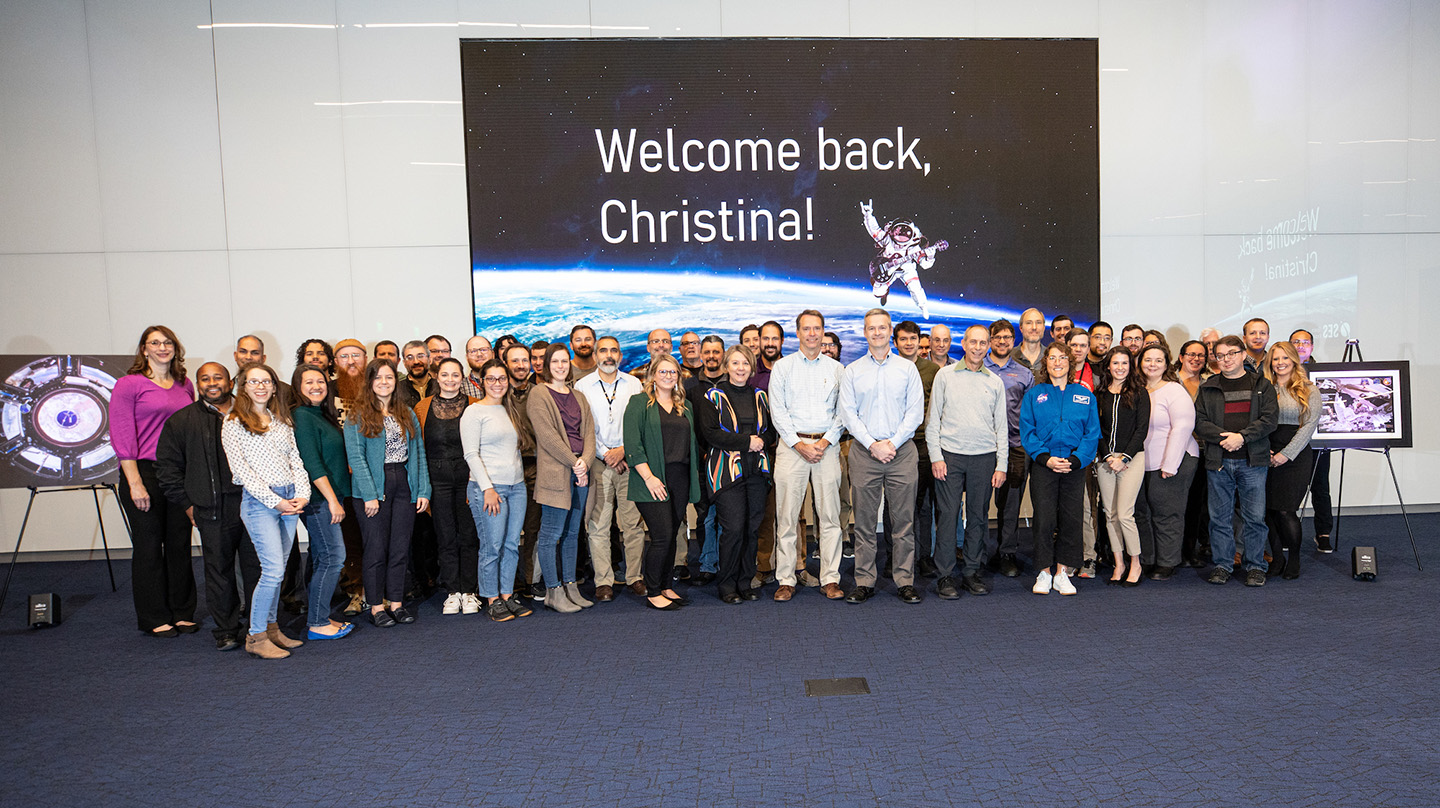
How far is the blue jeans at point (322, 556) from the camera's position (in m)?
4.21

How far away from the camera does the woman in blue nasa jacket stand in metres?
4.69

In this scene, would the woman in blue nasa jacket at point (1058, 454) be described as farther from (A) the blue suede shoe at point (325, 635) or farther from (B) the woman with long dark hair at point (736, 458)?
(A) the blue suede shoe at point (325, 635)

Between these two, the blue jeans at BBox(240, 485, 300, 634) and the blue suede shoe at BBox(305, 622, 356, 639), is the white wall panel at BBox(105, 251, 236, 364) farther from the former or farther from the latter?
the blue suede shoe at BBox(305, 622, 356, 639)

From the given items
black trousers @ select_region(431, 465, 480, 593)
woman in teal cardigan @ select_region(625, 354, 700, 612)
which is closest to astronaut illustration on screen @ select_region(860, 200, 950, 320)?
woman in teal cardigan @ select_region(625, 354, 700, 612)

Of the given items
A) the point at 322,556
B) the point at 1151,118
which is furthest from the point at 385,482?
the point at 1151,118

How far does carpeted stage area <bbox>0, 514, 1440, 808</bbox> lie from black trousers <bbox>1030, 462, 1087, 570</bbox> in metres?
0.32

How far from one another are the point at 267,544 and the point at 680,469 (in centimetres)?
213

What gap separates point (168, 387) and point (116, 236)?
9.08ft

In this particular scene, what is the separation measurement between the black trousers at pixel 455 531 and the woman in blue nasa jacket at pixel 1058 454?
3.30m

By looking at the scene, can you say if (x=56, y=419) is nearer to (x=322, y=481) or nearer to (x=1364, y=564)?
(x=322, y=481)

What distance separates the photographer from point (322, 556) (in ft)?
13.9

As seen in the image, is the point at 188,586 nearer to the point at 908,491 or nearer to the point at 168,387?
the point at 168,387

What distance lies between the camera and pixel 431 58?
6.44 m

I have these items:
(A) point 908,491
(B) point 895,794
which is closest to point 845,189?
(A) point 908,491
